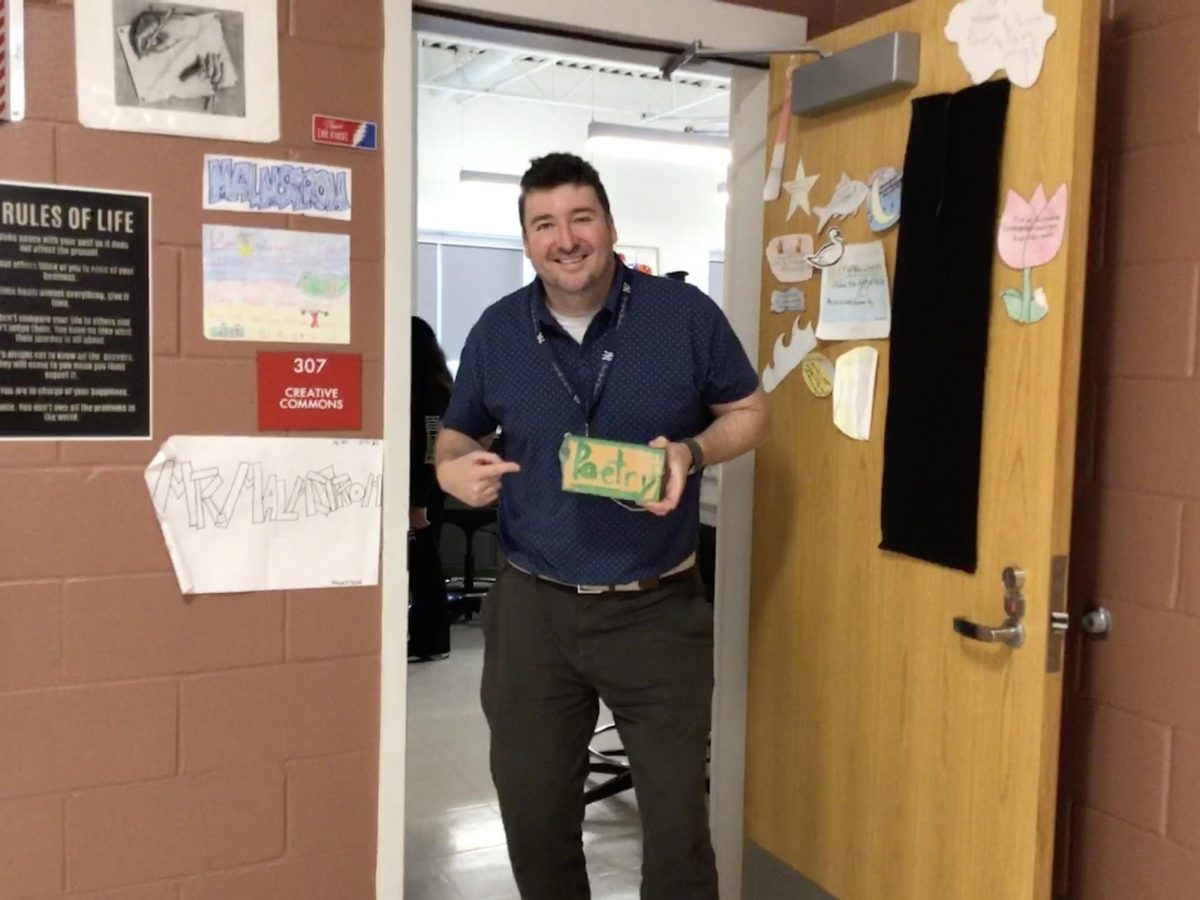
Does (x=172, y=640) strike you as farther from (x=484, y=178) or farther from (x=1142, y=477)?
(x=484, y=178)

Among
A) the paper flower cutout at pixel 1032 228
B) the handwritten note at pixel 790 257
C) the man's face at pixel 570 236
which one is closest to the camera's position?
the paper flower cutout at pixel 1032 228

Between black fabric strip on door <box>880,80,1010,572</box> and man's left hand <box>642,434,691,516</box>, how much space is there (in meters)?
0.42

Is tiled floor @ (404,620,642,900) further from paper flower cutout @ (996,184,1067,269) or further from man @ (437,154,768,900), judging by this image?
paper flower cutout @ (996,184,1067,269)

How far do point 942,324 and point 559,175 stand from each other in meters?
0.68

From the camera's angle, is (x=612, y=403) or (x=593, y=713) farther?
(x=593, y=713)

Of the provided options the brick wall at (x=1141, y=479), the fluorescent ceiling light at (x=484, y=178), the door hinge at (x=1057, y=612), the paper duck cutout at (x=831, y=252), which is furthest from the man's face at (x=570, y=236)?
the fluorescent ceiling light at (x=484, y=178)

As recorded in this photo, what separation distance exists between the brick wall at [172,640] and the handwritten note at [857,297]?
2.73 ft

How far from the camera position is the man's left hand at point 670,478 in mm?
1602

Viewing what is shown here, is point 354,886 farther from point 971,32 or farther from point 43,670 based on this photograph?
point 971,32

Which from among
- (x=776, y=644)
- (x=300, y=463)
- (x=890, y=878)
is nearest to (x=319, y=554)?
(x=300, y=463)

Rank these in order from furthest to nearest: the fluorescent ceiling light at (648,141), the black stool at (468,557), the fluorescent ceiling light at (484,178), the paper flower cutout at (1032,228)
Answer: the fluorescent ceiling light at (484,178) → the fluorescent ceiling light at (648,141) → the black stool at (468,557) → the paper flower cutout at (1032,228)

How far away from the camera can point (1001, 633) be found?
1.59 meters

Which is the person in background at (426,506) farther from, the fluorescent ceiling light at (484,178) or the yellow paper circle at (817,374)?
Result: the fluorescent ceiling light at (484,178)

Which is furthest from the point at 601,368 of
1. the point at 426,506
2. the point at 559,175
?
the point at 426,506
